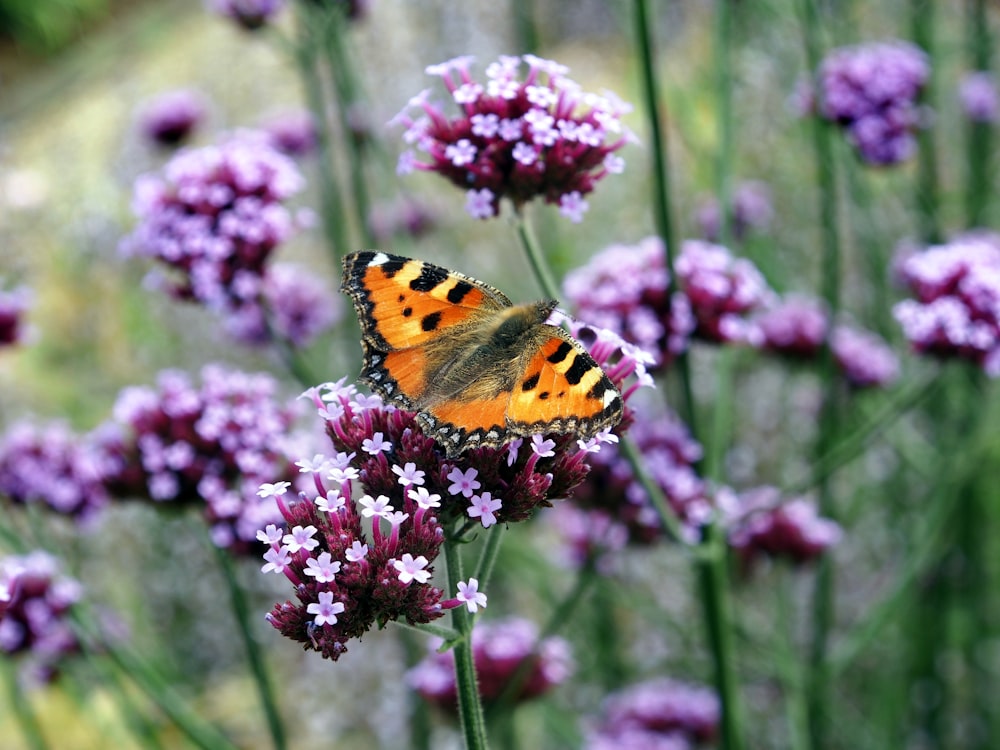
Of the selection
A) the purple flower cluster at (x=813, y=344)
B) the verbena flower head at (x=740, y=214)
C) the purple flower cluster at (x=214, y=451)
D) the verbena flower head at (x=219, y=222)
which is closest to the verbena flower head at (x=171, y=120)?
the verbena flower head at (x=219, y=222)

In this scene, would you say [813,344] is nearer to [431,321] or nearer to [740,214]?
[740,214]

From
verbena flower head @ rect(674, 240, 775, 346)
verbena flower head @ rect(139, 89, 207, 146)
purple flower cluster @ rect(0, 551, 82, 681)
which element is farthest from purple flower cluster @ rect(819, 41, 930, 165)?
verbena flower head @ rect(139, 89, 207, 146)

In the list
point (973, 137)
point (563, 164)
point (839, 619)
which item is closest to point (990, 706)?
point (839, 619)

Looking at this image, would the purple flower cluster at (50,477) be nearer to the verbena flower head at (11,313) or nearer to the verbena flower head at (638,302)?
the verbena flower head at (11,313)

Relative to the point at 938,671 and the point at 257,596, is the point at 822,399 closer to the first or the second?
the point at 938,671

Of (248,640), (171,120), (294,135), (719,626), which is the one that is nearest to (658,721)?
(719,626)

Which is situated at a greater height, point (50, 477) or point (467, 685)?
point (467, 685)
